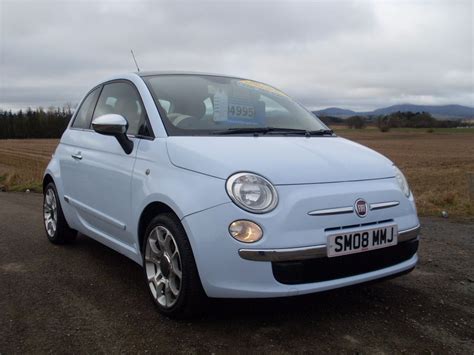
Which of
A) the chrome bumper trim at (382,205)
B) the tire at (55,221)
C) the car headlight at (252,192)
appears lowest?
the tire at (55,221)

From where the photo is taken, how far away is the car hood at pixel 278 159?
281 cm


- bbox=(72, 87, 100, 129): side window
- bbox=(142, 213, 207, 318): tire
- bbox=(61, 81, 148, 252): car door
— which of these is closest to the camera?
bbox=(142, 213, 207, 318): tire

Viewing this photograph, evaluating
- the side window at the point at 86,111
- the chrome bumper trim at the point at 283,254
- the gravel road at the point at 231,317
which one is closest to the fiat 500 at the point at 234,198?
the chrome bumper trim at the point at 283,254

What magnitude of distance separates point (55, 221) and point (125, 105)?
1.80m

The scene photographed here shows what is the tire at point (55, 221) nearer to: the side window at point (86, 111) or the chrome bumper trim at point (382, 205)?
the side window at point (86, 111)

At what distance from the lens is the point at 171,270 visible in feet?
9.95

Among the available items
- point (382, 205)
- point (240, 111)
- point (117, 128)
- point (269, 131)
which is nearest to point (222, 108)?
point (240, 111)

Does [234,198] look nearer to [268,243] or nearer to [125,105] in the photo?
[268,243]

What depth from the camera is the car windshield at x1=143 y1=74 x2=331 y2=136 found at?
136 inches

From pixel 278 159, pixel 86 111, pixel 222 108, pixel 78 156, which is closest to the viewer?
pixel 278 159

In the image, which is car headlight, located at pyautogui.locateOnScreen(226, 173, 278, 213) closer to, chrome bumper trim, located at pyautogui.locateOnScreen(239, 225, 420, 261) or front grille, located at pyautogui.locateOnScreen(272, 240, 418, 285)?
chrome bumper trim, located at pyautogui.locateOnScreen(239, 225, 420, 261)

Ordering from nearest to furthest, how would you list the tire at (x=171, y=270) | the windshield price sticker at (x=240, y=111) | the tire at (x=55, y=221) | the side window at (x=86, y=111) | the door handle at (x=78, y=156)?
the tire at (x=171, y=270)
the windshield price sticker at (x=240, y=111)
the door handle at (x=78, y=156)
the side window at (x=86, y=111)
the tire at (x=55, y=221)

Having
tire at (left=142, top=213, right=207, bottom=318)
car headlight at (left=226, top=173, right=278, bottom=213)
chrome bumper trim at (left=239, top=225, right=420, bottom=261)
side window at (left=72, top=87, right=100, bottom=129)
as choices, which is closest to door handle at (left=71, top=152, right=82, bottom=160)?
side window at (left=72, top=87, right=100, bottom=129)

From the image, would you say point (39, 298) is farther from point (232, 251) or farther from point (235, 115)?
point (235, 115)
